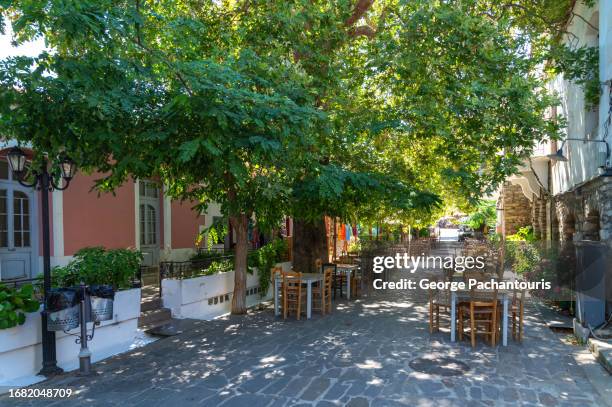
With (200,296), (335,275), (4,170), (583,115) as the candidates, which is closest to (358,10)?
(583,115)

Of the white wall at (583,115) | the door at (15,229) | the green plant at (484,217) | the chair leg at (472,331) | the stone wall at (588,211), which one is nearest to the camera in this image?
the chair leg at (472,331)

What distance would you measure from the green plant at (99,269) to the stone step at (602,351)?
680 centimetres

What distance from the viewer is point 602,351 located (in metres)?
6.41

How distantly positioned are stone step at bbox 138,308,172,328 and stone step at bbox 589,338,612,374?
7009 mm

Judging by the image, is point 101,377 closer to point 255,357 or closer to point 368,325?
point 255,357

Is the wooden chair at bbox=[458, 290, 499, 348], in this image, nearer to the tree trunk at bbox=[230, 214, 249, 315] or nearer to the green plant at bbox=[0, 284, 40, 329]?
the tree trunk at bbox=[230, 214, 249, 315]

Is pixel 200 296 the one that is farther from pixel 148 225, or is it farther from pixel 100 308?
pixel 148 225

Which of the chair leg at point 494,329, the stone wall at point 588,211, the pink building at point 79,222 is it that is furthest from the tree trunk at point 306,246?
the stone wall at point 588,211

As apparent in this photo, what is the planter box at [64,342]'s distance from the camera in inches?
220

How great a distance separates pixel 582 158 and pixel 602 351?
4.99 metres

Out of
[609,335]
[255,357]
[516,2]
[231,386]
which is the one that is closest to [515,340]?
[609,335]

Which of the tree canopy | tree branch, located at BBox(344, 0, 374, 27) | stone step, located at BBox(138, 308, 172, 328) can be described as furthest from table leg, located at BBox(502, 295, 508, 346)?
tree branch, located at BBox(344, 0, 374, 27)

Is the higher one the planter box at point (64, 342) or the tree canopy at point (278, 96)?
the tree canopy at point (278, 96)

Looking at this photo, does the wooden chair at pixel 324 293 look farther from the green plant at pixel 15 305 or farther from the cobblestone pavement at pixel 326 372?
the green plant at pixel 15 305
